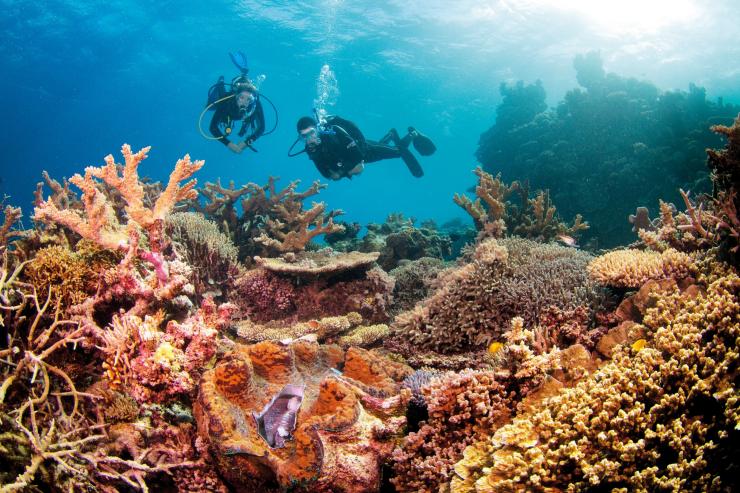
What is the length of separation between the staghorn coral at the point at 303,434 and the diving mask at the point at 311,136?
26.4 feet

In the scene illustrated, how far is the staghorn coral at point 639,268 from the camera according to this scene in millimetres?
3826

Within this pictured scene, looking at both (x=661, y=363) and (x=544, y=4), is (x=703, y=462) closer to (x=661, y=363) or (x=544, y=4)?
(x=661, y=363)

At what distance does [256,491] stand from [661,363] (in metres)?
2.70

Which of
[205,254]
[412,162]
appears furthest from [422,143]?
[205,254]

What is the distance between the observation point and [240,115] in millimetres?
9547

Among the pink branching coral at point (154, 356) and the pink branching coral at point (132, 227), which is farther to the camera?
the pink branching coral at point (132, 227)

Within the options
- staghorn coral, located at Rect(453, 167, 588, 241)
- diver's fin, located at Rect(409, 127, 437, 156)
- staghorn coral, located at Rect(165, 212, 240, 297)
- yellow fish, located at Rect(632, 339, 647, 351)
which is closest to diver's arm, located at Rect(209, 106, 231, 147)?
staghorn coral, located at Rect(165, 212, 240, 297)

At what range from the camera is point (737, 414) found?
71.9 inches

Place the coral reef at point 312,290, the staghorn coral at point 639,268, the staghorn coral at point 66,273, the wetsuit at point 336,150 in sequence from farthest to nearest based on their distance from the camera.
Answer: the wetsuit at point 336,150, the coral reef at point 312,290, the staghorn coral at point 639,268, the staghorn coral at point 66,273

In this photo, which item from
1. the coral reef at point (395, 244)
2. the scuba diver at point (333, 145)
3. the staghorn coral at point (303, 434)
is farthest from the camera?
the scuba diver at point (333, 145)

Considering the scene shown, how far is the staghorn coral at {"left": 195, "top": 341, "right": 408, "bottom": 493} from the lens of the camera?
2414mm

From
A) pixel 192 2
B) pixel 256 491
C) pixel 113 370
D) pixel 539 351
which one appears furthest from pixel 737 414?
pixel 192 2

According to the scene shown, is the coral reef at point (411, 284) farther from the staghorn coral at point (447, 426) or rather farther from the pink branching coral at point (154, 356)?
the pink branching coral at point (154, 356)

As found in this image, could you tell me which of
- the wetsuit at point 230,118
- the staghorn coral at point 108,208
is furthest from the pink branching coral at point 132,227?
the wetsuit at point 230,118
